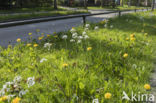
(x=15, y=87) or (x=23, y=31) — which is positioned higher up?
(x=23, y=31)

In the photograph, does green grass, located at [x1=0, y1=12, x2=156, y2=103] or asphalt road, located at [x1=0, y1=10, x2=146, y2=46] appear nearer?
green grass, located at [x1=0, y1=12, x2=156, y2=103]

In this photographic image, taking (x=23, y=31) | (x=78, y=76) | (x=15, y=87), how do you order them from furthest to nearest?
1. (x=23, y=31)
2. (x=78, y=76)
3. (x=15, y=87)

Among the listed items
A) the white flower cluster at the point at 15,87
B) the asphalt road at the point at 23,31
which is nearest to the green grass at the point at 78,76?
the white flower cluster at the point at 15,87

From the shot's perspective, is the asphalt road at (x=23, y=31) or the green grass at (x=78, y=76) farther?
the asphalt road at (x=23, y=31)

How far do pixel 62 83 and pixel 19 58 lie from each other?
1635 mm

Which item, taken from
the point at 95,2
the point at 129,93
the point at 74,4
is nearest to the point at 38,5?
the point at 74,4

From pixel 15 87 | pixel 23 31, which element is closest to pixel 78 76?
pixel 15 87

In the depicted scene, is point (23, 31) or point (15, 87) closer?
point (15, 87)

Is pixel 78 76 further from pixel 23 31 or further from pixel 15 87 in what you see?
pixel 23 31

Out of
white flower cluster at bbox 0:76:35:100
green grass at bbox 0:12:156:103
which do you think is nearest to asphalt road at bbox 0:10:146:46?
green grass at bbox 0:12:156:103

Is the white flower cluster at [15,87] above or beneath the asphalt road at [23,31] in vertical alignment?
beneath

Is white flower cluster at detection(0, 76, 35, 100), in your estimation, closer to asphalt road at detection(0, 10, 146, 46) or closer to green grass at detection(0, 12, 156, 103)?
green grass at detection(0, 12, 156, 103)

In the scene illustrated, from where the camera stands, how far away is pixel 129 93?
2.05m

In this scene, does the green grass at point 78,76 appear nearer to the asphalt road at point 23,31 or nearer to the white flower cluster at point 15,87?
the white flower cluster at point 15,87
